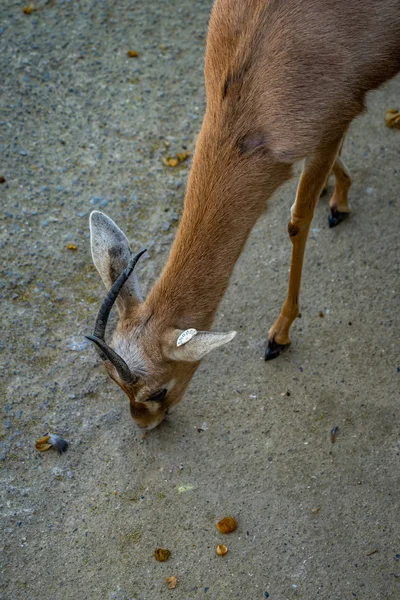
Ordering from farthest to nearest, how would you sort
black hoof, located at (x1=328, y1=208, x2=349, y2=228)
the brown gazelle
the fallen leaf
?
black hoof, located at (x1=328, y1=208, x2=349, y2=228), the fallen leaf, the brown gazelle

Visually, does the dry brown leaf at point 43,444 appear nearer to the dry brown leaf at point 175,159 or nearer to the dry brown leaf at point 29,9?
the dry brown leaf at point 175,159

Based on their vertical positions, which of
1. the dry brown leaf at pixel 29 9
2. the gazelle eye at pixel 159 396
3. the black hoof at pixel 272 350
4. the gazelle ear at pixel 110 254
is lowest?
the black hoof at pixel 272 350

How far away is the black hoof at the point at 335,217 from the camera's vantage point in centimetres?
561

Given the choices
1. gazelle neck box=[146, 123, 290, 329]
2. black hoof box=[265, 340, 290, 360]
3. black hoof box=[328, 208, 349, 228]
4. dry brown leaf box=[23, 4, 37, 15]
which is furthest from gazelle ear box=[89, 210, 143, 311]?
dry brown leaf box=[23, 4, 37, 15]

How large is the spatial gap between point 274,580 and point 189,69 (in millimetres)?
4864

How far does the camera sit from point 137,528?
420 centimetres

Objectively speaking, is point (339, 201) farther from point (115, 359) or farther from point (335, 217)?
point (115, 359)

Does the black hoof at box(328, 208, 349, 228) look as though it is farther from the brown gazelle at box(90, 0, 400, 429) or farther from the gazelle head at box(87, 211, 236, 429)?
the gazelle head at box(87, 211, 236, 429)

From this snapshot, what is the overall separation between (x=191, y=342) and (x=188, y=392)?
1265 millimetres

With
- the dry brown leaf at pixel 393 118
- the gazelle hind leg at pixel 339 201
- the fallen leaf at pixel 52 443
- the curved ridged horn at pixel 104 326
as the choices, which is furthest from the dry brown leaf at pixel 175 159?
the fallen leaf at pixel 52 443

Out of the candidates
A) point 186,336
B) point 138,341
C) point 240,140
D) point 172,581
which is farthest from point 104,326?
point 172,581

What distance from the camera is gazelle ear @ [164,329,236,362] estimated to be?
353 cm

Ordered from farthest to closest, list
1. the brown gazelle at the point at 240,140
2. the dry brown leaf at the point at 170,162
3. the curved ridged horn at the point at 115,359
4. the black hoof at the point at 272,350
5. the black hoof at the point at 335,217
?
the dry brown leaf at the point at 170,162, the black hoof at the point at 335,217, the black hoof at the point at 272,350, the brown gazelle at the point at 240,140, the curved ridged horn at the point at 115,359

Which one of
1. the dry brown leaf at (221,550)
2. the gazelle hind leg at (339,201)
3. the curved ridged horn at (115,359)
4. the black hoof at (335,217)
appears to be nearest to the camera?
the curved ridged horn at (115,359)
